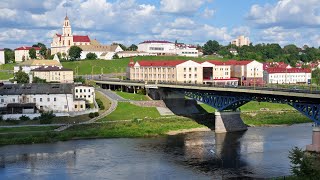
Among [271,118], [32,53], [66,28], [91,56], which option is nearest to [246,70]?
[271,118]

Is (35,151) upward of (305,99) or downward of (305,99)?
downward

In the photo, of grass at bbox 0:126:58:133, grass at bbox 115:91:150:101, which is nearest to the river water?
grass at bbox 0:126:58:133

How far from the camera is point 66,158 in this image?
58.7m

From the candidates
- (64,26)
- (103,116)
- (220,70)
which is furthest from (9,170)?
(64,26)

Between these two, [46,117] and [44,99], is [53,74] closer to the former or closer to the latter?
[44,99]

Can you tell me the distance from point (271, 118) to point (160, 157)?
125 feet

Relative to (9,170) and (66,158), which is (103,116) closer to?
(66,158)

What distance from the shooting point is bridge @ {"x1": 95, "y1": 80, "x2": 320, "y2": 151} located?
6138cm

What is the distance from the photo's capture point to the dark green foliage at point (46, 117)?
262ft

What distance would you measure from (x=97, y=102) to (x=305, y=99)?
4477 cm

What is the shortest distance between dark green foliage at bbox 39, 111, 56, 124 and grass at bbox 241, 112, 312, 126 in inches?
1336

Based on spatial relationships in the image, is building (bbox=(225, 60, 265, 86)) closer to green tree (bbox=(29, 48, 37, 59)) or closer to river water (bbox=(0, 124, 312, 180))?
river water (bbox=(0, 124, 312, 180))

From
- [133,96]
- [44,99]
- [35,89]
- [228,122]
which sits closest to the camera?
[228,122]

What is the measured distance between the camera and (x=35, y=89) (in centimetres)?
8912
